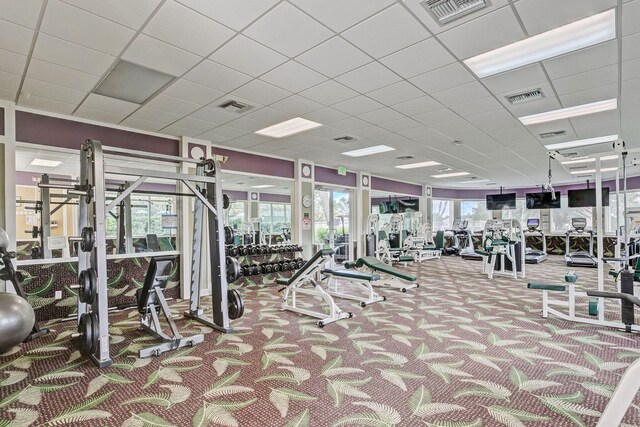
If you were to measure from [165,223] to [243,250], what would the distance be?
1.48 metres

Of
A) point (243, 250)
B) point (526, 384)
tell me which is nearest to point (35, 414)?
point (526, 384)

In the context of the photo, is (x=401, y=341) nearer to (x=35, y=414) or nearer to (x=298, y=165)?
(x=35, y=414)

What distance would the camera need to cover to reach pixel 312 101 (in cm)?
438

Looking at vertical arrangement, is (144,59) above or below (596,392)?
above

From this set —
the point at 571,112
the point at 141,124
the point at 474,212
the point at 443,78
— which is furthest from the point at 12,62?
the point at 474,212

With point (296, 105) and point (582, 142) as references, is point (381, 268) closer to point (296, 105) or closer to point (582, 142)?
point (296, 105)

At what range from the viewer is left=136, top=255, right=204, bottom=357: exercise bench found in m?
3.40

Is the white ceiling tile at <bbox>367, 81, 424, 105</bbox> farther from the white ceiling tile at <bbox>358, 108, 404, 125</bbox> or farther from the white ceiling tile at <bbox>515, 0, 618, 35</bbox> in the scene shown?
the white ceiling tile at <bbox>515, 0, 618, 35</bbox>

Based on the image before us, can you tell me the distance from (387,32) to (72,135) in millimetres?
4515

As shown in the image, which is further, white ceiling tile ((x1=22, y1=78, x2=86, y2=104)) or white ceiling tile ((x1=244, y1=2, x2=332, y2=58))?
white ceiling tile ((x1=22, y1=78, x2=86, y2=104))

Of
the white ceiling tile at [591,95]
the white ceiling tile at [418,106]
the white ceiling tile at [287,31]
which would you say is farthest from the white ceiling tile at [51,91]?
the white ceiling tile at [591,95]

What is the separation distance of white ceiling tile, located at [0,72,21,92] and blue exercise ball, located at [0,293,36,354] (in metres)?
2.94

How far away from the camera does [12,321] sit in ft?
5.43

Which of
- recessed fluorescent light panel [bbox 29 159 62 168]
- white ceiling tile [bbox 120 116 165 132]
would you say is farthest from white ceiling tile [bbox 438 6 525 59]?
recessed fluorescent light panel [bbox 29 159 62 168]
